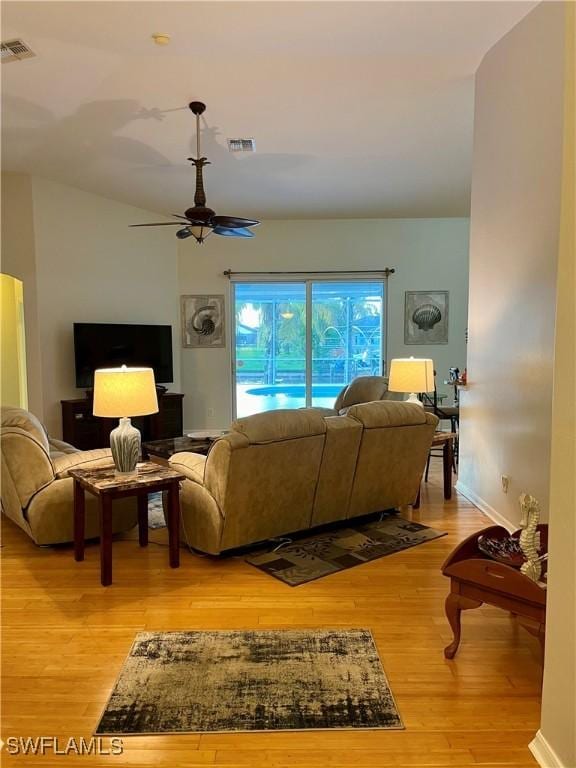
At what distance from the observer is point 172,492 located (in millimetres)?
3383

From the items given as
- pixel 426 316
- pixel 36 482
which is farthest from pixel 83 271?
pixel 426 316

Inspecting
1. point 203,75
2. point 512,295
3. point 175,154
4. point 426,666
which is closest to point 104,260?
point 175,154

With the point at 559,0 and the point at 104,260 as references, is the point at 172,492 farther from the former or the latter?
the point at 104,260

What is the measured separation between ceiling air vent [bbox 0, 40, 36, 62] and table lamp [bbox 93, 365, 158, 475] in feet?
7.11

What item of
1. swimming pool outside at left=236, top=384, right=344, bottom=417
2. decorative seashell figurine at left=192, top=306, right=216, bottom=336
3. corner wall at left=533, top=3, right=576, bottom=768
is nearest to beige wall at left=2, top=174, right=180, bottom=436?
decorative seashell figurine at left=192, top=306, right=216, bottom=336

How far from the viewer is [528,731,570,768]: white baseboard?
1781 mm

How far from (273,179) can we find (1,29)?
332cm

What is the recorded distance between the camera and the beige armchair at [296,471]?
3324 millimetres

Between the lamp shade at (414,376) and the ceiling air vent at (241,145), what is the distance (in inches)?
99.9

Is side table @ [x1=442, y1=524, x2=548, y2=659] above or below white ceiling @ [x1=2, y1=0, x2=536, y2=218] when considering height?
below

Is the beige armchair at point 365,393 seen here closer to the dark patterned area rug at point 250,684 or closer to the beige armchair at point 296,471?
the beige armchair at point 296,471

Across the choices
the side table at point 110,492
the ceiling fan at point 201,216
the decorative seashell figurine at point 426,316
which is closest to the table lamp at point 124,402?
the side table at point 110,492

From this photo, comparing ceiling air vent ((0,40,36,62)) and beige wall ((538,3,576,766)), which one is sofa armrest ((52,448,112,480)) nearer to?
ceiling air vent ((0,40,36,62))

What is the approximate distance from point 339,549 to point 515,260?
2281 millimetres
